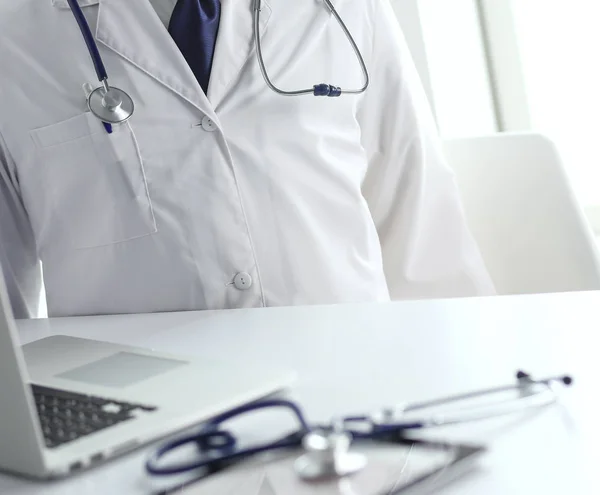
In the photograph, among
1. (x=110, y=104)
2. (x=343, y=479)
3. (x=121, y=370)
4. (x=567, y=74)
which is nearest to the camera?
(x=343, y=479)

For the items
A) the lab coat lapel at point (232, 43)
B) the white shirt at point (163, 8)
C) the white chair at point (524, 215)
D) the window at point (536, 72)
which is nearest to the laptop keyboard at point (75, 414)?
the lab coat lapel at point (232, 43)

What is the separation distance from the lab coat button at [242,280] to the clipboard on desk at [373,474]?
615 mm

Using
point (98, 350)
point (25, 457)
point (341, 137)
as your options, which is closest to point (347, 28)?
point (341, 137)

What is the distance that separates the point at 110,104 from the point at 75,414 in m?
0.58

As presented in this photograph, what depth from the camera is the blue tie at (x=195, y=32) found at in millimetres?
1195

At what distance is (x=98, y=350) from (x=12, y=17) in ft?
1.99

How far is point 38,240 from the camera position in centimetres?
122

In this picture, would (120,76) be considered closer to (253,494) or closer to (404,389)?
(404,389)

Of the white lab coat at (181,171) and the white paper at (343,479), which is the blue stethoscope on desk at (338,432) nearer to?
the white paper at (343,479)

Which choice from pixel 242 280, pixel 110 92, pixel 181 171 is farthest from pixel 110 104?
pixel 242 280

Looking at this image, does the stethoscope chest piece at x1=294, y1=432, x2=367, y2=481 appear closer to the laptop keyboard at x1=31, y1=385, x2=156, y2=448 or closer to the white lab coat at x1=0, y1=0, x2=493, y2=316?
the laptop keyboard at x1=31, y1=385, x2=156, y2=448

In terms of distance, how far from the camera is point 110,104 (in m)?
1.12

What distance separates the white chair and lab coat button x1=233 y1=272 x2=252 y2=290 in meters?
0.41

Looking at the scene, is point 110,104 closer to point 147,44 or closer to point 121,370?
point 147,44
